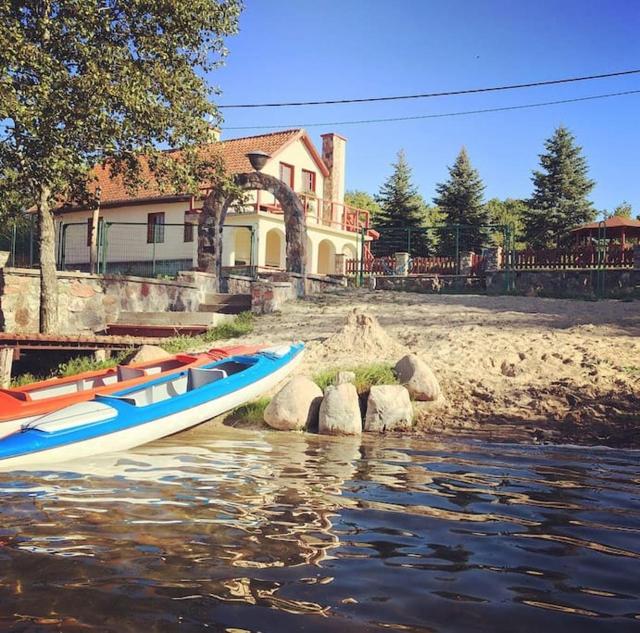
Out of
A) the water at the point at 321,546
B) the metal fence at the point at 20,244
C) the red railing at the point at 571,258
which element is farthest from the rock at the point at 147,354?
the metal fence at the point at 20,244

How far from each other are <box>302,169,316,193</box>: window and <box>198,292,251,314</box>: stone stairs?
54.3ft

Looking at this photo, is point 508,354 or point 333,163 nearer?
point 508,354

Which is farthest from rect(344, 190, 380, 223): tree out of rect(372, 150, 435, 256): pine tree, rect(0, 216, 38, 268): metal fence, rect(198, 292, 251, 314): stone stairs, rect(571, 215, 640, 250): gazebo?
rect(198, 292, 251, 314): stone stairs

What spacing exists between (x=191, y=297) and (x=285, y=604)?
43.1 feet

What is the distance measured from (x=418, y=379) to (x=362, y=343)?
1.87m

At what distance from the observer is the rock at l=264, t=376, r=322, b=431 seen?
7.75m

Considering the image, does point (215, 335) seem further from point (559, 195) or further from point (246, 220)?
point (559, 195)

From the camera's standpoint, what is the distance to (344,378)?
8352 mm

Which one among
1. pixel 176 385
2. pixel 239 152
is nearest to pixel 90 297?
pixel 176 385

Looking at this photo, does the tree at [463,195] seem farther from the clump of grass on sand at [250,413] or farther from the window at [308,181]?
the clump of grass on sand at [250,413]

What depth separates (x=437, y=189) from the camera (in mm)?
35188

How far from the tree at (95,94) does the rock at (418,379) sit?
6.17m

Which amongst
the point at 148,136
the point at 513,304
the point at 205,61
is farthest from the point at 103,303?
the point at 513,304

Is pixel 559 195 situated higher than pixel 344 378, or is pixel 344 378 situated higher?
pixel 559 195
